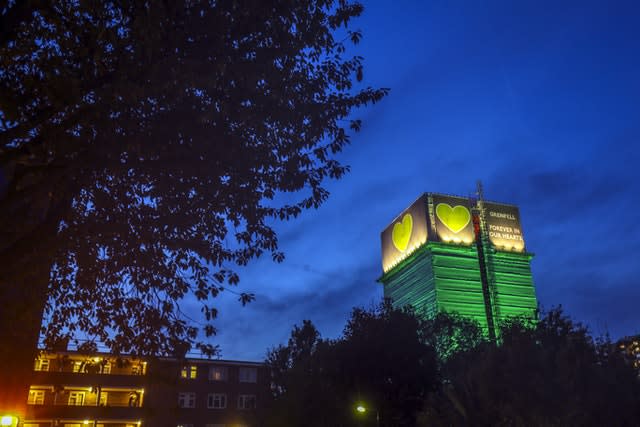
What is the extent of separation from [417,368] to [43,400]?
44570 millimetres

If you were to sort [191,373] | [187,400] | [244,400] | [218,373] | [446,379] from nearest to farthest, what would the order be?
1. [446,379]
2. [187,400]
3. [191,373]
4. [244,400]
5. [218,373]

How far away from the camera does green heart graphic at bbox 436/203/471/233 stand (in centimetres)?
11634

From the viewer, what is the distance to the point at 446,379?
44125 millimetres

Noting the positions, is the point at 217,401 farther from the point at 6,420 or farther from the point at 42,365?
the point at 6,420

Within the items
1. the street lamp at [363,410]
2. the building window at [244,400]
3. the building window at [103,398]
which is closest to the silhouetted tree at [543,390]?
the street lamp at [363,410]

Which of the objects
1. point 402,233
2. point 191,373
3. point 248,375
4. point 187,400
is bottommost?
point 187,400

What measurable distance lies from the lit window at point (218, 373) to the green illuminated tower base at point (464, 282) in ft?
185

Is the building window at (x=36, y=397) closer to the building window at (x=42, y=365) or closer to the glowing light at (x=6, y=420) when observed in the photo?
the building window at (x=42, y=365)

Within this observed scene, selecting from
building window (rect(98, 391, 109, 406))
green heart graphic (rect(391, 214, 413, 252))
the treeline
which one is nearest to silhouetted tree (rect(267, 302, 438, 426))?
the treeline

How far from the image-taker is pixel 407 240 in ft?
401

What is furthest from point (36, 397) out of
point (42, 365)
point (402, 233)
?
point (402, 233)

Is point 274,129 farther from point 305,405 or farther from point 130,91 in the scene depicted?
point 305,405

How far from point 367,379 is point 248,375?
3594 cm

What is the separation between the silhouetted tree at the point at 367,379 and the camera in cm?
3694
